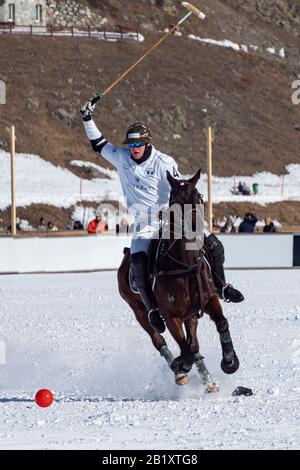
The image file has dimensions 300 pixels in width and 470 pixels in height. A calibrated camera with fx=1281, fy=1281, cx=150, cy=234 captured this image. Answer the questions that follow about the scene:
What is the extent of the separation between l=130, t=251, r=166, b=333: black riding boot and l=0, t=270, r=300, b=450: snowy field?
0.58 metres

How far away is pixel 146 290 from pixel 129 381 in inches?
41.8

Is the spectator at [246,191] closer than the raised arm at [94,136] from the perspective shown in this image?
No

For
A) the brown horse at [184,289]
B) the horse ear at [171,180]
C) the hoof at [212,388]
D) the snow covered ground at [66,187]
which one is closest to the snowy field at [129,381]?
the hoof at [212,388]

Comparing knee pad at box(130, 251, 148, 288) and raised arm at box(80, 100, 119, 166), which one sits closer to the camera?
knee pad at box(130, 251, 148, 288)

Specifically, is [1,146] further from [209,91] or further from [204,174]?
[209,91]

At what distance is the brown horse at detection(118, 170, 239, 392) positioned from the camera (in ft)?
35.6

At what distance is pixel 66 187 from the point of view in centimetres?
5522

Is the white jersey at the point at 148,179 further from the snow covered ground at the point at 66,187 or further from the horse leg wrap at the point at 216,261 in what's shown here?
the snow covered ground at the point at 66,187

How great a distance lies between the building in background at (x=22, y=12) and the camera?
74.6 metres

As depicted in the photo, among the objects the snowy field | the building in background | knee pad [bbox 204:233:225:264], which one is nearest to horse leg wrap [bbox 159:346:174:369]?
the snowy field

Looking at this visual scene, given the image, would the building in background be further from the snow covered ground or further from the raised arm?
the raised arm

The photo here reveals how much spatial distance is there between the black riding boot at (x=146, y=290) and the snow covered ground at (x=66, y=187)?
4031 centimetres

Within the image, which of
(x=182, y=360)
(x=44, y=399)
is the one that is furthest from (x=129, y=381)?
(x=44, y=399)

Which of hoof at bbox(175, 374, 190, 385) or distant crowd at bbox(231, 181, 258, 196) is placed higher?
distant crowd at bbox(231, 181, 258, 196)
